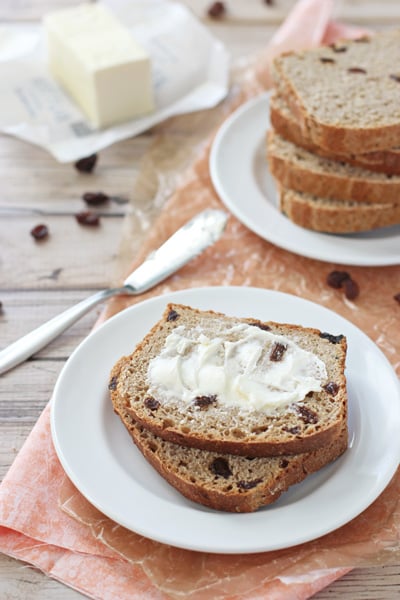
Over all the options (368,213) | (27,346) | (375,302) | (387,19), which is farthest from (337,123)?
(387,19)

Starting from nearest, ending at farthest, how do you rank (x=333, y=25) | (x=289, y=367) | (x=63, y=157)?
1. (x=289, y=367)
2. (x=63, y=157)
3. (x=333, y=25)

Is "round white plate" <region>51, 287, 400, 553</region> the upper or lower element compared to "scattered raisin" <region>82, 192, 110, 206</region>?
upper

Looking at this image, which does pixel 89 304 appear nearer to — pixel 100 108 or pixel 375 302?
pixel 375 302

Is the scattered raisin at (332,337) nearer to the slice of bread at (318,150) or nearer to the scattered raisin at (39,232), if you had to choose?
the slice of bread at (318,150)

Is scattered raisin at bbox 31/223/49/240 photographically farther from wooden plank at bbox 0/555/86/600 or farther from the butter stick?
wooden plank at bbox 0/555/86/600

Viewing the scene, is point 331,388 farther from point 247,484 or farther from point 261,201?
point 261,201

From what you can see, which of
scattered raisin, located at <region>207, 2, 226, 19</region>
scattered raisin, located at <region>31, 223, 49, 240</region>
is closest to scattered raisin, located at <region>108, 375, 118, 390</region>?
scattered raisin, located at <region>31, 223, 49, 240</region>
